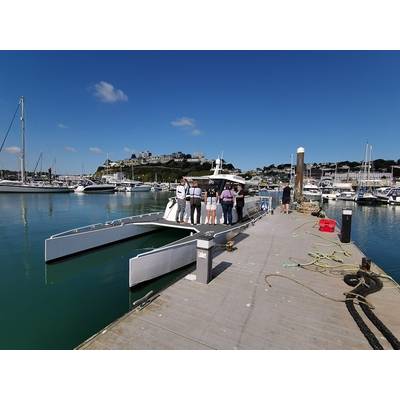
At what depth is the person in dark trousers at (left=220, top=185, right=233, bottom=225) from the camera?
10.1 meters

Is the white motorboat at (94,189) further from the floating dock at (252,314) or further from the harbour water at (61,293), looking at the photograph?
the floating dock at (252,314)

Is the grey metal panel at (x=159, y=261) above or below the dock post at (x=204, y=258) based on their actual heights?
below

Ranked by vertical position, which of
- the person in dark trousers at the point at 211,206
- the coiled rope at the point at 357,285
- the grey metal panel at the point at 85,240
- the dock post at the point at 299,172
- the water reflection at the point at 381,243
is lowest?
the water reflection at the point at 381,243

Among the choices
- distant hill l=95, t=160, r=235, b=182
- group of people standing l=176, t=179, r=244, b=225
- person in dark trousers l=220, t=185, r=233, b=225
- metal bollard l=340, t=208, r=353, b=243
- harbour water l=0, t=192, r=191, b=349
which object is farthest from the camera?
distant hill l=95, t=160, r=235, b=182

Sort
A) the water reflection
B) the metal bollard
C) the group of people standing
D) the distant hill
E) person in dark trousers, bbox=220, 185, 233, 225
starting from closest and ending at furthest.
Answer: the metal bollard, person in dark trousers, bbox=220, 185, 233, 225, the group of people standing, the water reflection, the distant hill

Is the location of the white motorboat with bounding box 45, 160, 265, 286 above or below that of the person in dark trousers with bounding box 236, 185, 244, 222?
below

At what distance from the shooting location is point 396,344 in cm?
299

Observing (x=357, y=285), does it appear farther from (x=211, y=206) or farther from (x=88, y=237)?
(x=88, y=237)

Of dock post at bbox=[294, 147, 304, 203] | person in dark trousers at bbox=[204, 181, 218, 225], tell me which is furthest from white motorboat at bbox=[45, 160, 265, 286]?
dock post at bbox=[294, 147, 304, 203]

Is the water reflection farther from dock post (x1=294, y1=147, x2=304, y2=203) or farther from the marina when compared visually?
dock post (x1=294, y1=147, x2=304, y2=203)

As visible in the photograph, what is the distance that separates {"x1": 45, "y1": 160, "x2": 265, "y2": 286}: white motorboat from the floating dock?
1.23m

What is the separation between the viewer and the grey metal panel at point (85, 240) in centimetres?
858

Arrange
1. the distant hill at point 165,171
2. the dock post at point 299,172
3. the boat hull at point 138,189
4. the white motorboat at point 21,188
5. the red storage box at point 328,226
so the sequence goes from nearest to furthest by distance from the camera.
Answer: the red storage box at point 328,226, the dock post at point 299,172, the white motorboat at point 21,188, the boat hull at point 138,189, the distant hill at point 165,171

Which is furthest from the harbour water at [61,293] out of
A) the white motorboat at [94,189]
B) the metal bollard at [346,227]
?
the white motorboat at [94,189]
